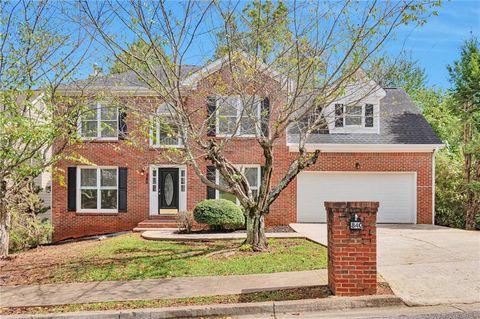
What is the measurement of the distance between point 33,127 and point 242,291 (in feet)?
18.2

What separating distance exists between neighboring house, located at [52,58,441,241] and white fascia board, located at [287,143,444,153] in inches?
1.5

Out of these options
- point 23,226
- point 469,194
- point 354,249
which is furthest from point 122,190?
point 469,194

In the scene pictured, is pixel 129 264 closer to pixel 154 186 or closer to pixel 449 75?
pixel 154 186

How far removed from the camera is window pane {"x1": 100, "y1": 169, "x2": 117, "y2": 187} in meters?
17.4

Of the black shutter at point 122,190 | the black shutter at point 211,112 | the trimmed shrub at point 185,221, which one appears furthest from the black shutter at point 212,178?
the black shutter at point 122,190

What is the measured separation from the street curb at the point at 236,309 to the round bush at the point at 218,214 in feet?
26.2

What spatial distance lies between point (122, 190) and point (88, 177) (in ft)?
4.88

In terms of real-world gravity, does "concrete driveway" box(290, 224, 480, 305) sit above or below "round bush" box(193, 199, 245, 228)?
below

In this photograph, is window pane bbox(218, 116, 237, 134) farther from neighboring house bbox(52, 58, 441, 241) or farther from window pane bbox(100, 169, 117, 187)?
window pane bbox(100, 169, 117, 187)

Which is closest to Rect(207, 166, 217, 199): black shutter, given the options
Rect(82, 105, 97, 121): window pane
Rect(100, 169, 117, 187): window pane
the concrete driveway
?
Rect(100, 169, 117, 187): window pane

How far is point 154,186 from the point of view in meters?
17.3

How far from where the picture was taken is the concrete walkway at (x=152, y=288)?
7.30 metres

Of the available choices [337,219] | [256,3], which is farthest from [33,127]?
[337,219]

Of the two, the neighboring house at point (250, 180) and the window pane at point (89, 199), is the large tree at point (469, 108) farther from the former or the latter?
the window pane at point (89, 199)
